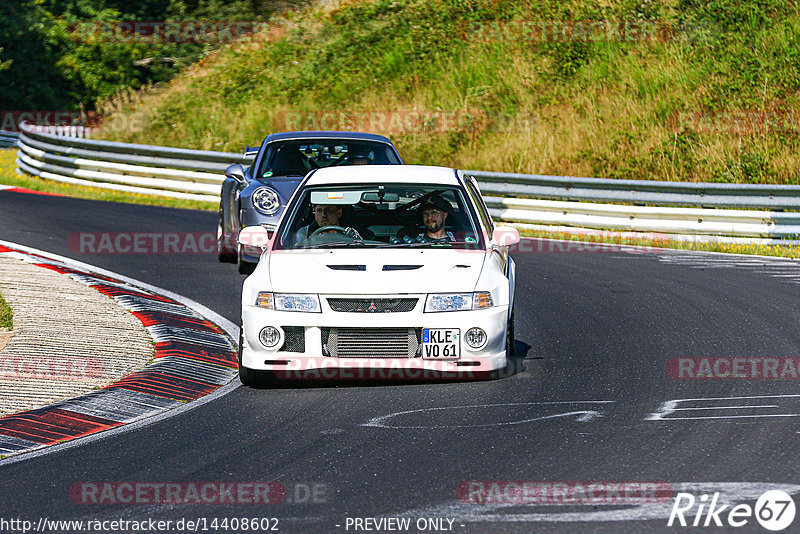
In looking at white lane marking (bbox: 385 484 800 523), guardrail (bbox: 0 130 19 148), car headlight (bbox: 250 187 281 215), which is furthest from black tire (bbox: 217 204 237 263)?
guardrail (bbox: 0 130 19 148)

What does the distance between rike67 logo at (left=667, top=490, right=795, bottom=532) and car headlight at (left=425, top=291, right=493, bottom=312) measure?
280cm

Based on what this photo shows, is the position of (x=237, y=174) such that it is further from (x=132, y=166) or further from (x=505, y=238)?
(x=132, y=166)

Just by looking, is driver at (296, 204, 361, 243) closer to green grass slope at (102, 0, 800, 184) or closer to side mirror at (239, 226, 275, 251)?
side mirror at (239, 226, 275, 251)

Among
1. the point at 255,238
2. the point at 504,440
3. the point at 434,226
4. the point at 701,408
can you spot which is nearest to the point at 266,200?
the point at 255,238

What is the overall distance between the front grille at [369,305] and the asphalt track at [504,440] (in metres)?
0.57

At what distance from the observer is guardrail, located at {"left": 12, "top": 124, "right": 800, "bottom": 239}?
17.2m

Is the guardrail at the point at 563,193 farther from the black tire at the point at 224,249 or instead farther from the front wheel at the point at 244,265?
the front wheel at the point at 244,265

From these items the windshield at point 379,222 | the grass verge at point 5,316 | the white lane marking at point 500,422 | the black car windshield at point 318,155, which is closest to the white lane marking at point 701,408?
the white lane marking at point 500,422

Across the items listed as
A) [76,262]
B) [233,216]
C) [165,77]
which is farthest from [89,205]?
[165,77]

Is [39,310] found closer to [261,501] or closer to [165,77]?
[261,501]

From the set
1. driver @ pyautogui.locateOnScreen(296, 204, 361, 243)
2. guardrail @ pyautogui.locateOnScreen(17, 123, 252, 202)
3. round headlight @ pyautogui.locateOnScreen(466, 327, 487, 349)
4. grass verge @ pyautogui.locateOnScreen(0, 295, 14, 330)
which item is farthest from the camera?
guardrail @ pyautogui.locateOnScreen(17, 123, 252, 202)

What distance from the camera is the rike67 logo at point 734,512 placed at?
5.05 metres

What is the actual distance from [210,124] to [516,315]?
2007 centimetres

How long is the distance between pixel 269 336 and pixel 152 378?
3.50 feet
